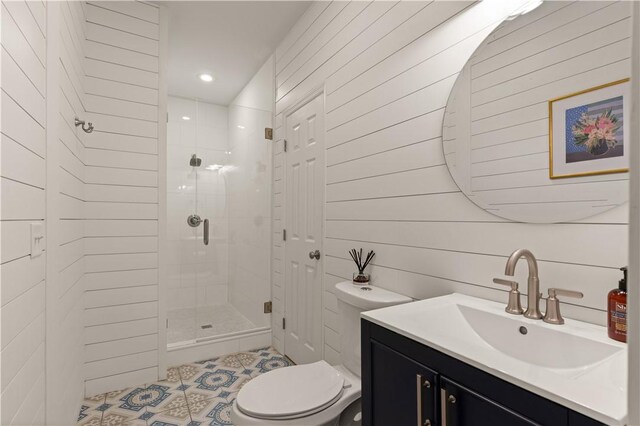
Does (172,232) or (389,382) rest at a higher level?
(172,232)

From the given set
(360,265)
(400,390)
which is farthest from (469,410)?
(360,265)

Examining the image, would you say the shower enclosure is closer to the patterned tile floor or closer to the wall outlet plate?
the patterned tile floor

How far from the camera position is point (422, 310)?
114cm

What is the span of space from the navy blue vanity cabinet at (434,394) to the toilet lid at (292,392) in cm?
27

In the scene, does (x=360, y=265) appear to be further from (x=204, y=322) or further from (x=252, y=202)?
(x=204, y=322)

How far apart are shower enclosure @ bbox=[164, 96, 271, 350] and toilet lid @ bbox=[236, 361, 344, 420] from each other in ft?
5.07

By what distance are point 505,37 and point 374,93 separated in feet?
2.33

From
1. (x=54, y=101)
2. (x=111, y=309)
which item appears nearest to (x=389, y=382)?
(x=54, y=101)

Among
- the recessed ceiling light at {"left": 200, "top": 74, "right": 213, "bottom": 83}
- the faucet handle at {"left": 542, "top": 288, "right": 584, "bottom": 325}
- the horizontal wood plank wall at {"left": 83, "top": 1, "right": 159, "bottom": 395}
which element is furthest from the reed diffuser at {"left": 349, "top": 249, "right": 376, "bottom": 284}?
the recessed ceiling light at {"left": 200, "top": 74, "right": 213, "bottom": 83}

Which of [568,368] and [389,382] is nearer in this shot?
[568,368]

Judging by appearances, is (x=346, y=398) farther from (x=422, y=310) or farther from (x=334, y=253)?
(x=334, y=253)

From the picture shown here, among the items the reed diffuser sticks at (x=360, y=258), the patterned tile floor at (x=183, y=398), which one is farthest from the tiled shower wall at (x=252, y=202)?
the reed diffuser sticks at (x=360, y=258)

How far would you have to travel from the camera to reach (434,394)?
2.86 feet

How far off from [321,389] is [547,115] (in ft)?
4.37
